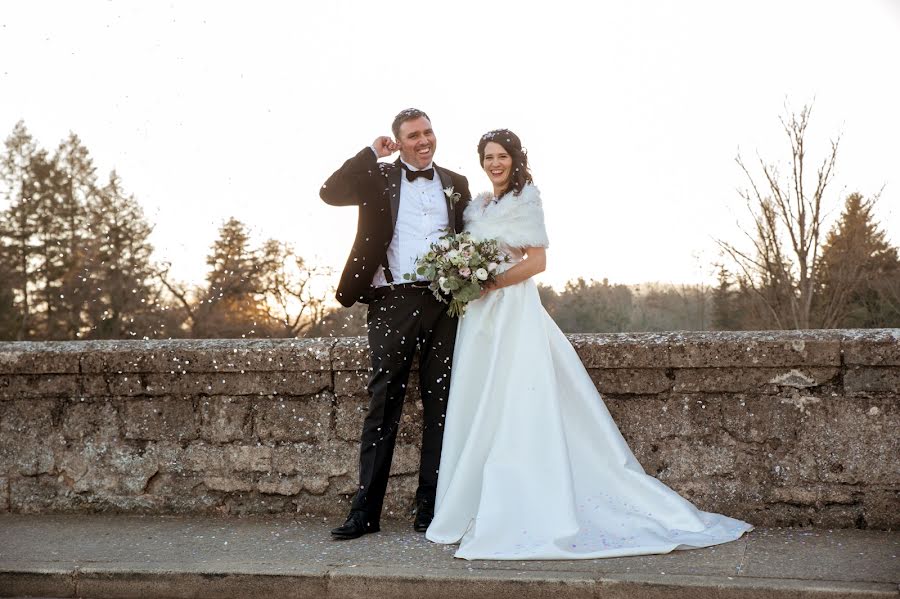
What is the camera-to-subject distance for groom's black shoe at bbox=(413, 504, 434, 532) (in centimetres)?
420

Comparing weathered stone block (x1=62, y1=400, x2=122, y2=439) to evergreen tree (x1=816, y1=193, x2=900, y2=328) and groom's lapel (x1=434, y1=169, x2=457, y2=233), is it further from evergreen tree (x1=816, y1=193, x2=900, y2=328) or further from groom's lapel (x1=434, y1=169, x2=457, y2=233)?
evergreen tree (x1=816, y1=193, x2=900, y2=328)

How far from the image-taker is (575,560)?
11.7 ft

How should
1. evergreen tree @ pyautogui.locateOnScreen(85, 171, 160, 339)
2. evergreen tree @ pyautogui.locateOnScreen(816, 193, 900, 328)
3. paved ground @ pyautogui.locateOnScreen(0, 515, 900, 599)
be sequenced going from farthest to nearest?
evergreen tree @ pyautogui.locateOnScreen(85, 171, 160, 339) < evergreen tree @ pyautogui.locateOnScreen(816, 193, 900, 328) < paved ground @ pyautogui.locateOnScreen(0, 515, 900, 599)

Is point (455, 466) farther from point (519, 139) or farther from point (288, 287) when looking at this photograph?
point (288, 287)

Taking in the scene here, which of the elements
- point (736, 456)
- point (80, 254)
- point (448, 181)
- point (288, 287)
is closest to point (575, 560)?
point (736, 456)

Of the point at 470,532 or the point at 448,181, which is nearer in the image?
the point at 470,532

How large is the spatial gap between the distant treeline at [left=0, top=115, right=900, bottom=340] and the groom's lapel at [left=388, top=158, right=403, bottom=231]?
12.8 m

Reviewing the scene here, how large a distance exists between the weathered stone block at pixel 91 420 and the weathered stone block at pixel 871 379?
12.1 feet

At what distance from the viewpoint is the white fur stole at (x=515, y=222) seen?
4164 millimetres

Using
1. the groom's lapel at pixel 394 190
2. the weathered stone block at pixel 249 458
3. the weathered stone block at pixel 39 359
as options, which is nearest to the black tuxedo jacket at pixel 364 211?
the groom's lapel at pixel 394 190

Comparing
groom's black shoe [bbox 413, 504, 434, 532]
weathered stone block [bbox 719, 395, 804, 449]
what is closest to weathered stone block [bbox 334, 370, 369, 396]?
groom's black shoe [bbox 413, 504, 434, 532]

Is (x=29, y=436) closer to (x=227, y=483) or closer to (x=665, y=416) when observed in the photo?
(x=227, y=483)

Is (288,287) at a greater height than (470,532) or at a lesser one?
greater

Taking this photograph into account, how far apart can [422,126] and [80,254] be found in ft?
62.2
